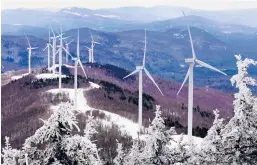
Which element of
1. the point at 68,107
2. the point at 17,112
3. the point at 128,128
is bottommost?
the point at 17,112

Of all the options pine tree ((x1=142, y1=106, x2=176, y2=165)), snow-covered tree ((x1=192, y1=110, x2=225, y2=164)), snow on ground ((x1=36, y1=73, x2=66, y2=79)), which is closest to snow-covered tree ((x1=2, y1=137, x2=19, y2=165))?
pine tree ((x1=142, y1=106, x2=176, y2=165))

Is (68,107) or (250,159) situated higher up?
(68,107)

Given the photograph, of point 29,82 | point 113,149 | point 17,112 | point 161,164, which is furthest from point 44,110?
point 161,164

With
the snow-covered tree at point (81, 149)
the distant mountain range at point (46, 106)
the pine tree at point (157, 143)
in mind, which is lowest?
the distant mountain range at point (46, 106)

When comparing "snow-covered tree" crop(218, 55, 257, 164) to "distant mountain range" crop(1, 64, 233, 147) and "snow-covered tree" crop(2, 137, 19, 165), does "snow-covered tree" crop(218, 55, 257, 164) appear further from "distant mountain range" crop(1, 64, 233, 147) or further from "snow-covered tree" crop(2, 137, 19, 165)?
"distant mountain range" crop(1, 64, 233, 147)

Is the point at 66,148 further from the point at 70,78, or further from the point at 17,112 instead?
the point at 70,78

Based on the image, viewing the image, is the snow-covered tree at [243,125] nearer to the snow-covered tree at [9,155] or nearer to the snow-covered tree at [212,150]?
the snow-covered tree at [212,150]

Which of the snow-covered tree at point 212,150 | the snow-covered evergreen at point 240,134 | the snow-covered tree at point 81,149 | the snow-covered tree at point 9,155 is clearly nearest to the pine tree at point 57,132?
the snow-covered tree at point 81,149

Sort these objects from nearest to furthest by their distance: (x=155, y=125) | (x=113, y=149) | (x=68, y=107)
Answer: (x=68, y=107) < (x=155, y=125) < (x=113, y=149)
